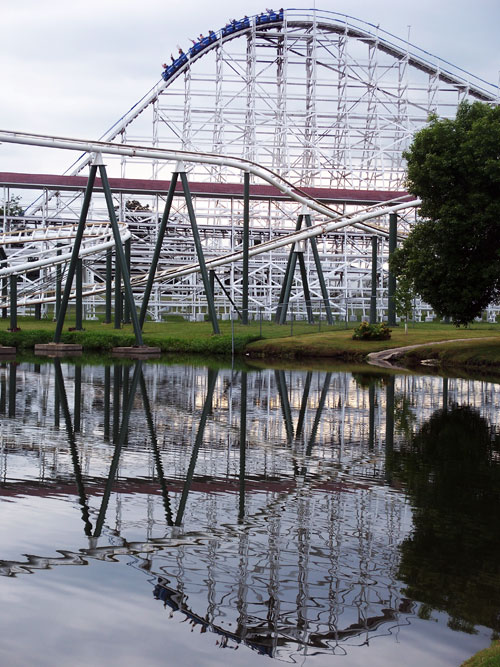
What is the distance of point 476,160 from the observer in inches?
1000

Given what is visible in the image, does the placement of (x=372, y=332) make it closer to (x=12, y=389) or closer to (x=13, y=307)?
(x=13, y=307)

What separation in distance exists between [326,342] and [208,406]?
55.3ft

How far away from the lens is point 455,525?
25.7 ft

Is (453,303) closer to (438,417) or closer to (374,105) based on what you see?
(438,417)

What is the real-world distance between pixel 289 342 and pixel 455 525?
24.8 metres

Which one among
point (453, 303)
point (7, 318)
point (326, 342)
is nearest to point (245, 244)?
point (326, 342)

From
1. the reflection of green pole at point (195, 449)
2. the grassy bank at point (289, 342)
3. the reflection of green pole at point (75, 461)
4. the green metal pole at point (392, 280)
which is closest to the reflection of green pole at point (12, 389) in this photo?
the reflection of green pole at point (75, 461)

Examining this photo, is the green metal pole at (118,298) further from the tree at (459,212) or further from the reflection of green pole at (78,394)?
the tree at (459,212)

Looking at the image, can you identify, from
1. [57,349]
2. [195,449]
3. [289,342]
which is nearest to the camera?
[195,449]

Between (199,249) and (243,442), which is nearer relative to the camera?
(243,442)

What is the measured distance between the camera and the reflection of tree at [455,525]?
5949 millimetres

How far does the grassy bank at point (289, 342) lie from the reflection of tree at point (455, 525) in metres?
16.0

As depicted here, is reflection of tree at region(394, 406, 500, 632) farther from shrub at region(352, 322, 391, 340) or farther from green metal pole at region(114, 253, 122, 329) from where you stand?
green metal pole at region(114, 253, 122, 329)

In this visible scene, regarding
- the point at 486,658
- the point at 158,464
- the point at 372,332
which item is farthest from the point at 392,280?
the point at 486,658
